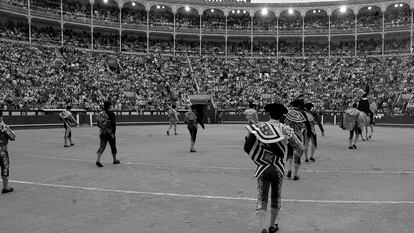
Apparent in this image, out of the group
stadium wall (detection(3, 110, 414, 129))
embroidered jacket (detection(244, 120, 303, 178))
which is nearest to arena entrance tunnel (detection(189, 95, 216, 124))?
stadium wall (detection(3, 110, 414, 129))

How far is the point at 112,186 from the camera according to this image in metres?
8.31

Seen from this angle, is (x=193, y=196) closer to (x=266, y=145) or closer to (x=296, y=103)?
(x=266, y=145)

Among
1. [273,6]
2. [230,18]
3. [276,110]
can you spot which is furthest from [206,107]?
[276,110]

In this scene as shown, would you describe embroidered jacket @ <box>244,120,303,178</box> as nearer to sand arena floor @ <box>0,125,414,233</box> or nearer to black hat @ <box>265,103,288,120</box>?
black hat @ <box>265,103,288,120</box>

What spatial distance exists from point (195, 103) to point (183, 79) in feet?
26.4

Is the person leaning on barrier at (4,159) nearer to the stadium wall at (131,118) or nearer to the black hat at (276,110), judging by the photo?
the black hat at (276,110)

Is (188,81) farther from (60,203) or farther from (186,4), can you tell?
(60,203)

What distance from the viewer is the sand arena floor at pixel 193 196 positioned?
562 cm

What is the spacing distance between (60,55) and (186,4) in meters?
21.6

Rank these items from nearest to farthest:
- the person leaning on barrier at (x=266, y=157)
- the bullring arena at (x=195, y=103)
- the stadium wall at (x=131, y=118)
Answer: the person leaning on barrier at (x=266, y=157) → the bullring arena at (x=195, y=103) → the stadium wall at (x=131, y=118)

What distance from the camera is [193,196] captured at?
7.38 metres

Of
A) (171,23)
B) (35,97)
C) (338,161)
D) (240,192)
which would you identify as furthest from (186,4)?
(240,192)

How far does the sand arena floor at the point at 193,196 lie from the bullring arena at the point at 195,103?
0.14 feet

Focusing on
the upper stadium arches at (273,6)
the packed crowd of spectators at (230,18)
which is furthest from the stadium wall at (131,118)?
the upper stadium arches at (273,6)
